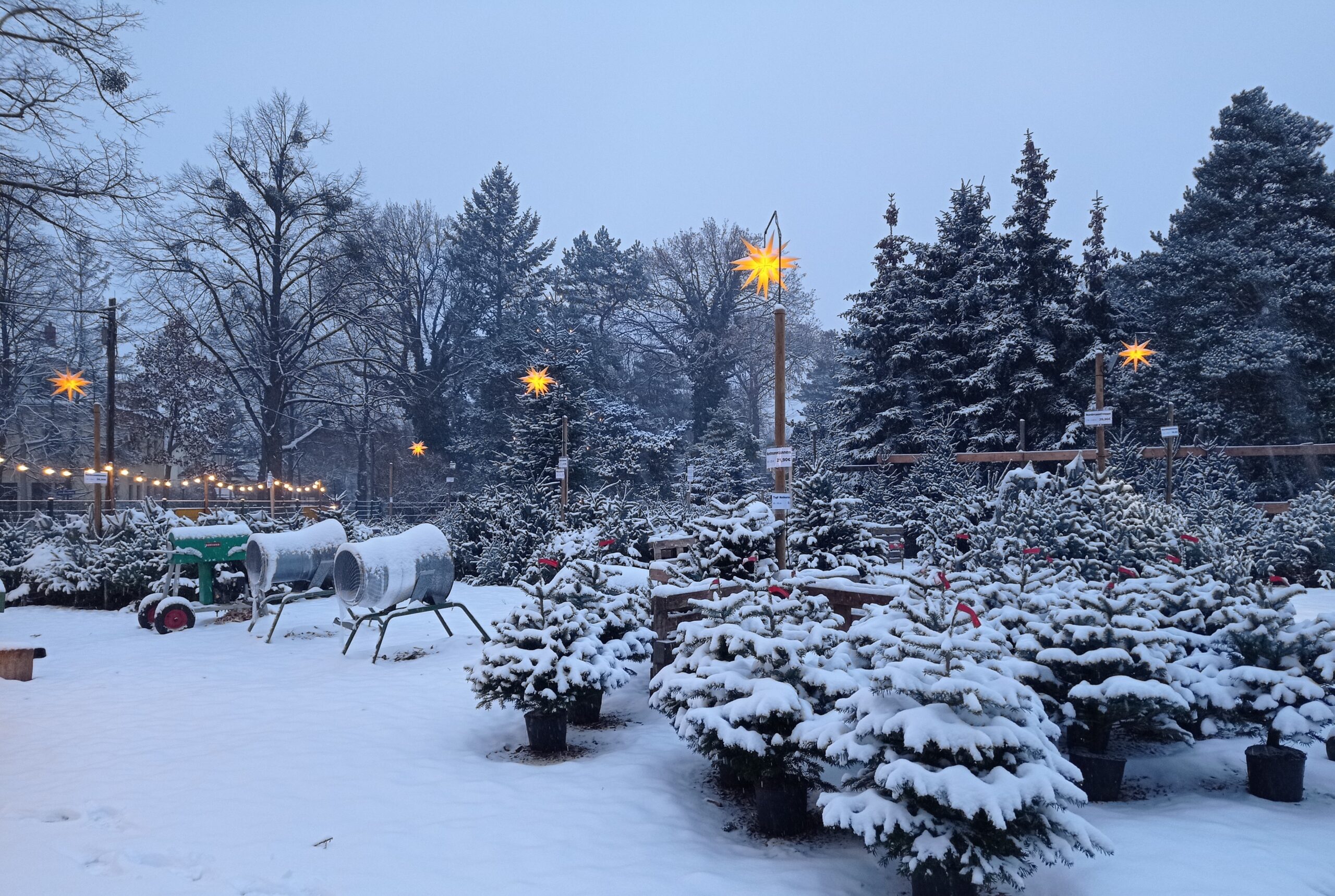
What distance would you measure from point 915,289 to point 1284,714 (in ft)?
73.9

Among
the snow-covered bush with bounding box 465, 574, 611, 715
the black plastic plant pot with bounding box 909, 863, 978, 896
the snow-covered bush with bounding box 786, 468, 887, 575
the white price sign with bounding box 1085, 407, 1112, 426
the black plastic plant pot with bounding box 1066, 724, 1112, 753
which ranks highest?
the white price sign with bounding box 1085, 407, 1112, 426

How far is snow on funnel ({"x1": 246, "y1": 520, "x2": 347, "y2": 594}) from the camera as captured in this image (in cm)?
1065

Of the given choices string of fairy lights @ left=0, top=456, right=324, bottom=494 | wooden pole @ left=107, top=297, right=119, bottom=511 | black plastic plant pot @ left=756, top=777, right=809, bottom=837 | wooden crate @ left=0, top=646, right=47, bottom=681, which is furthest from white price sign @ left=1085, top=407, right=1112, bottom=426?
string of fairy lights @ left=0, top=456, right=324, bottom=494

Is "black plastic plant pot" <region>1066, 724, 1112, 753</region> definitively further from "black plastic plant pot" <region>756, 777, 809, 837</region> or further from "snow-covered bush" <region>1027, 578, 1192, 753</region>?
"black plastic plant pot" <region>756, 777, 809, 837</region>

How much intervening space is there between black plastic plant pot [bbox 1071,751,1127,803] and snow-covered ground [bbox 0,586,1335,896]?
0.27ft

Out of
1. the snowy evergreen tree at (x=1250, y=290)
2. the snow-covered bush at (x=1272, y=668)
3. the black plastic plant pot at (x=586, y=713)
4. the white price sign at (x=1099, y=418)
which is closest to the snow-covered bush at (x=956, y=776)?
the snow-covered bush at (x=1272, y=668)

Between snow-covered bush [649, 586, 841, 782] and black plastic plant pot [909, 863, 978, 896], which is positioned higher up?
snow-covered bush [649, 586, 841, 782]

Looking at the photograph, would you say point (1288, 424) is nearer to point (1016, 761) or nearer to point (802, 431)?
point (802, 431)

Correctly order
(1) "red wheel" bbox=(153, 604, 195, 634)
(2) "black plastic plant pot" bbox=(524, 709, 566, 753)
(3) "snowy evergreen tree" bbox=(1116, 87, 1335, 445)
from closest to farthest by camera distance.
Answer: (2) "black plastic plant pot" bbox=(524, 709, 566, 753), (1) "red wheel" bbox=(153, 604, 195, 634), (3) "snowy evergreen tree" bbox=(1116, 87, 1335, 445)

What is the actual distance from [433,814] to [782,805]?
6.37ft

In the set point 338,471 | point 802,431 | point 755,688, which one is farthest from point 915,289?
point 338,471

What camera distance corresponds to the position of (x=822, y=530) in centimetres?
939

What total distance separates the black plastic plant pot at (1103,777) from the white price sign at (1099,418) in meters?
7.43

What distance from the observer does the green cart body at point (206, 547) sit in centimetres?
1124
